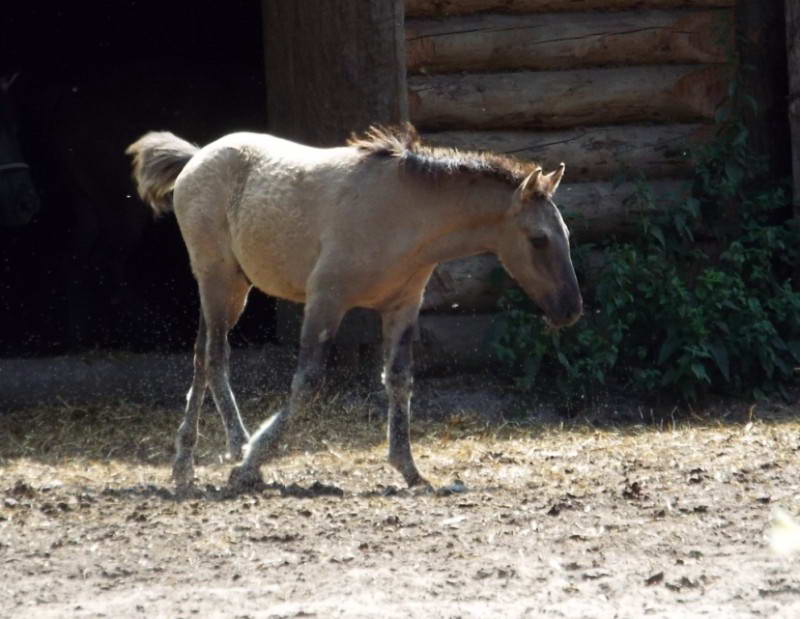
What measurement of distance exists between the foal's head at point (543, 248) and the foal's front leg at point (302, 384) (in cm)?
84

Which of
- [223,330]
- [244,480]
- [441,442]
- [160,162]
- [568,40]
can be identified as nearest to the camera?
[244,480]

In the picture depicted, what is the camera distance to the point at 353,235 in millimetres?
6453

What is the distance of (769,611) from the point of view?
14.6ft

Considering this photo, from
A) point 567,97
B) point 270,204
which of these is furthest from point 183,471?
point 567,97

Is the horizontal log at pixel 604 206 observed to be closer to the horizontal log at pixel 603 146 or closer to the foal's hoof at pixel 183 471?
the horizontal log at pixel 603 146

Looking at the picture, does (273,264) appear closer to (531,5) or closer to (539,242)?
(539,242)

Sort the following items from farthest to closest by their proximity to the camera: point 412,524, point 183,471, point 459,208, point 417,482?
point 183,471, point 417,482, point 459,208, point 412,524

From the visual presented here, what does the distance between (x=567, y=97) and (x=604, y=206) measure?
755 millimetres

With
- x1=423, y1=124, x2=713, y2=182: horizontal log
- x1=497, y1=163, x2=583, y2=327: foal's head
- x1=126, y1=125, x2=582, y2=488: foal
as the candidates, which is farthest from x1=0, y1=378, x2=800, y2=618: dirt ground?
x1=423, y1=124, x2=713, y2=182: horizontal log

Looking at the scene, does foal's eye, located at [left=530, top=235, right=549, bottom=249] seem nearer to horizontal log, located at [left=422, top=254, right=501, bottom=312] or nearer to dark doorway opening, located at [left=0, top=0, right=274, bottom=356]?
horizontal log, located at [left=422, top=254, right=501, bottom=312]

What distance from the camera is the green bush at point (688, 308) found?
29.6 ft

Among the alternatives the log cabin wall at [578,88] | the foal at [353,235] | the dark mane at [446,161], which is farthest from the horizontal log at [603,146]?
the dark mane at [446,161]

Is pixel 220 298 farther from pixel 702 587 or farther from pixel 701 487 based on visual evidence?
pixel 702 587

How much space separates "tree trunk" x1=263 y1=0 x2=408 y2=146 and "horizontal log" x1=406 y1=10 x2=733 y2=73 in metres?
0.81
